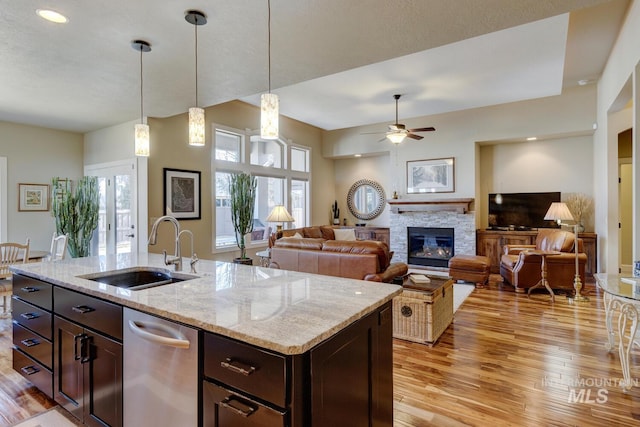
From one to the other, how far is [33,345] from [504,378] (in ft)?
11.3

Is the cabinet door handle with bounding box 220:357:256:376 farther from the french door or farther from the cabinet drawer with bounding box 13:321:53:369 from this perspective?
the french door

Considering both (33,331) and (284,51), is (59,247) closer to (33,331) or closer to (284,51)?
(33,331)

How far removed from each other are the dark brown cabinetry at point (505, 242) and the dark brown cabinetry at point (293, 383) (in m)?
5.96

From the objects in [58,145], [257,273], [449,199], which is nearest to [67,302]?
[257,273]

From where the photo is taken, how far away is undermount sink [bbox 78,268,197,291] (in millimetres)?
2311

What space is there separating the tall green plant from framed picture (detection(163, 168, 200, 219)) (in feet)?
3.74

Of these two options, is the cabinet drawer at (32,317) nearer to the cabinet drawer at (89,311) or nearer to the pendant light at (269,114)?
the cabinet drawer at (89,311)

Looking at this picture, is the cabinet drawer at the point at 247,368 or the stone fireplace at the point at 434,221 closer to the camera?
the cabinet drawer at the point at 247,368

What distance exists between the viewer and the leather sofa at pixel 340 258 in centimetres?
383

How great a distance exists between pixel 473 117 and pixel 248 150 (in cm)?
462

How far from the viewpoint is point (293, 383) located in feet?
3.67

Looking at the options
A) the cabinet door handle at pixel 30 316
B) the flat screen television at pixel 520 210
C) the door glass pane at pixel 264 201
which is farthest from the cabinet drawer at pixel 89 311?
the flat screen television at pixel 520 210

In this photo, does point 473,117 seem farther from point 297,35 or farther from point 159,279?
point 159,279

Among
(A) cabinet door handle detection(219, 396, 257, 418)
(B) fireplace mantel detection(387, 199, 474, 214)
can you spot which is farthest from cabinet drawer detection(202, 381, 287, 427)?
(B) fireplace mantel detection(387, 199, 474, 214)
